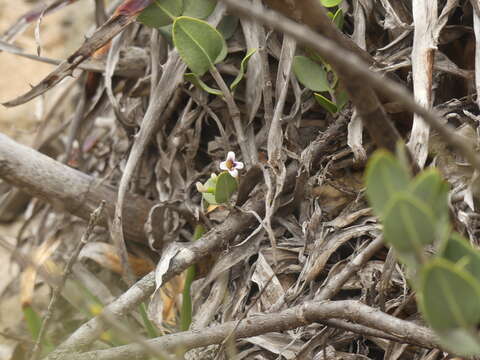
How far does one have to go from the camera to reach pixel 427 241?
525 mm

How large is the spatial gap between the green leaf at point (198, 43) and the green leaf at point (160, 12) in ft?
0.20

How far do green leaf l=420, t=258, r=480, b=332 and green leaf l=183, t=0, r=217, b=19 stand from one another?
0.87 m

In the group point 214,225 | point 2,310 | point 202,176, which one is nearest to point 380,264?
point 214,225

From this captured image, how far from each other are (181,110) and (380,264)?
585mm

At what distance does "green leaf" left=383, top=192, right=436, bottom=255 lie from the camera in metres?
0.50

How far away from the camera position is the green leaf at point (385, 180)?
21.0 inches

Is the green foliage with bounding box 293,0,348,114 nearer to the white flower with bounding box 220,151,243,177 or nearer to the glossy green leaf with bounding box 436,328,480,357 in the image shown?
the white flower with bounding box 220,151,243,177

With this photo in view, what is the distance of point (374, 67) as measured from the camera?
45.4 inches

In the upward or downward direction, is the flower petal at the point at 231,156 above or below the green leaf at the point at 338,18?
below

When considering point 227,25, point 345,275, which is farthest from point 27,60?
point 345,275

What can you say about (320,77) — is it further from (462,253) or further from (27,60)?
(27,60)

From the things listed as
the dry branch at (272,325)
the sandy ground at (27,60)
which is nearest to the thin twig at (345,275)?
the dry branch at (272,325)

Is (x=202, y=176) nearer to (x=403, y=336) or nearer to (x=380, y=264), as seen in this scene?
(x=380, y=264)

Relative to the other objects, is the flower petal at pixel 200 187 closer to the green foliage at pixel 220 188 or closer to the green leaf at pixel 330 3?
the green foliage at pixel 220 188
